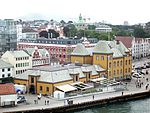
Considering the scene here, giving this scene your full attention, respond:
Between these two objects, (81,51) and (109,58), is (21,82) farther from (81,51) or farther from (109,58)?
(109,58)

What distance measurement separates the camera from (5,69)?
138ft

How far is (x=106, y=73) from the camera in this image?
42.5m

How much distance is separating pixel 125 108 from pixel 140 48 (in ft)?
129

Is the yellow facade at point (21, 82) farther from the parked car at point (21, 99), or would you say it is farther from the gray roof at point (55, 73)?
the parked car at point (21, 99)

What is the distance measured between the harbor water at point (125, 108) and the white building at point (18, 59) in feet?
46.4

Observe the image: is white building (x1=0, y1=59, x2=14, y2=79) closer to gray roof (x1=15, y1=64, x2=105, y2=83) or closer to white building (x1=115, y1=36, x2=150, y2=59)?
gray roof (x1=15, y1=64, x2=105, y2=83)

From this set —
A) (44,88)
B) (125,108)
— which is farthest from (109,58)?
(125,108)

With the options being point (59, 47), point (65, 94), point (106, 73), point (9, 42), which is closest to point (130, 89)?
point (106, 73)

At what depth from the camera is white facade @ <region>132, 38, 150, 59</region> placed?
69.4 metres

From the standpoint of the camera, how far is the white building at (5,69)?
41344mm

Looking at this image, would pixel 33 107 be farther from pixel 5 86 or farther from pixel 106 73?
pixel 106 73

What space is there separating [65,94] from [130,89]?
7.59 meters

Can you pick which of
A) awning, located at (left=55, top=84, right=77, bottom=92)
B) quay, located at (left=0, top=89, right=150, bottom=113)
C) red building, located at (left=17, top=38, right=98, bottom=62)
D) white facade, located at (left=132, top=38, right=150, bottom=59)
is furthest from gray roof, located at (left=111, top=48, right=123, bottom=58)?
white facade, located at (left=132, top=38, right=150, bottom=59)

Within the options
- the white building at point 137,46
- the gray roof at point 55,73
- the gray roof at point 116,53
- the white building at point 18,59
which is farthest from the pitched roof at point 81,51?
the white building at point 137,46
